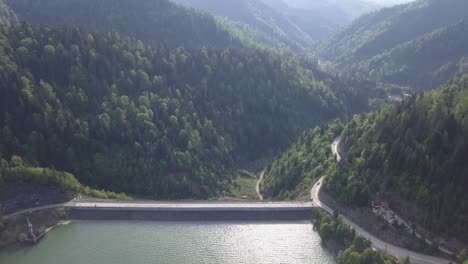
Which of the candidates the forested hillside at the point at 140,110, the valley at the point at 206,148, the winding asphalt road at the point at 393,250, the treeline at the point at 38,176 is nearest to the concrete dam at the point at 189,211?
the valley at the point at 206,148

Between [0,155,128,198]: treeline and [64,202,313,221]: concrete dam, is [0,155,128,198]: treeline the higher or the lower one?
the higher one

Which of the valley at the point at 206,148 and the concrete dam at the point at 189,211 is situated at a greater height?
the valley at the point at 206,148

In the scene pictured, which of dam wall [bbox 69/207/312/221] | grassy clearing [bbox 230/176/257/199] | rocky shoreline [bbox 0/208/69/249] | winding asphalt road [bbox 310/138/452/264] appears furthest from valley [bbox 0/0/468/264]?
grassy clearing [bbox 230/176/257/199]

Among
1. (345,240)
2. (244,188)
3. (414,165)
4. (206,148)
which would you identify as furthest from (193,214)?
(414,165)

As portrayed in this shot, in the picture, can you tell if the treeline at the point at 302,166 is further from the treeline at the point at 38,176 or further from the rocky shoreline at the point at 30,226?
the rocky shoreline at the point at 30,226

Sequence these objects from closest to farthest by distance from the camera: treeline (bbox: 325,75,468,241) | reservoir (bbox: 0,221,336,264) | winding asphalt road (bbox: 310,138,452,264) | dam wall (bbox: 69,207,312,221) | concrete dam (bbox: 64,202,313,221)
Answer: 1. winding asphalt road (bbox: 310,138,452,264)
2. treeline (bbox: 325,75,468,241)
3. reservoir (bbox: 0,221,336,264)
4. dam wall (bbox: 69,207,312,221)
5. concrete dam (bbox: 64,202,313,221)

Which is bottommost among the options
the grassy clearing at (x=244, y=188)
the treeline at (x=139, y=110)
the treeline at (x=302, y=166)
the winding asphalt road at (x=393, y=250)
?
the winding asphalt road at (x=393, y=250)

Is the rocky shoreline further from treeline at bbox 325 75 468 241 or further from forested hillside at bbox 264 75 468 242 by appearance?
treeline at bbox 325 75 468 241
